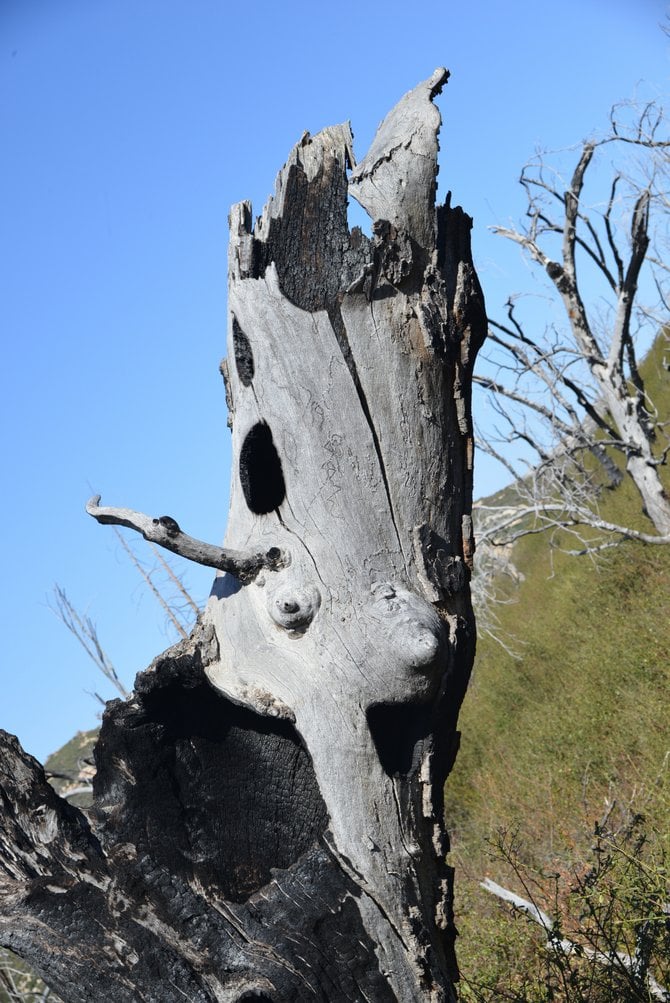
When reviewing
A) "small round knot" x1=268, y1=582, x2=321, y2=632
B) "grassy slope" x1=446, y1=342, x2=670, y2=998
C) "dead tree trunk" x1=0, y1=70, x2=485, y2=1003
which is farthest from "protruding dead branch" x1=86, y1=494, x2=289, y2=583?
"grassy slope" x1=446, y1=342, x2=670, y2=998

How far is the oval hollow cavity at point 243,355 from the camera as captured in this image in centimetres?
293

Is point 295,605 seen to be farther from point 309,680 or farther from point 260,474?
point 260,474

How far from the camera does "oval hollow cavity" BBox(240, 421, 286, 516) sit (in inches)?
113

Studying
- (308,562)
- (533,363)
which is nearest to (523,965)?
(308,562)

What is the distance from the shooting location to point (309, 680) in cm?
261

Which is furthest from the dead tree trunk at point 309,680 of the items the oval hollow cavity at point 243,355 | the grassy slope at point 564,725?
the grassy slope at point 564,725

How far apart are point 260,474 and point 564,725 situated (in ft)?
26.2

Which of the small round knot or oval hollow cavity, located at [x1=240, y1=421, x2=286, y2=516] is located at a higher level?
oval hollow cavity, located at [x1=240, y1=421, x2=286, y2=516]

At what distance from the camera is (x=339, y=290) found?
9.45 feet

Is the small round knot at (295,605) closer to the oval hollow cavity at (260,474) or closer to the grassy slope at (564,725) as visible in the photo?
the oval hollow cavity at (260,474)

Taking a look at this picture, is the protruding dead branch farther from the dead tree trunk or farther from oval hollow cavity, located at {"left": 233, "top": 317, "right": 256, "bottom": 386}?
oval hollow cavity, located at {"left": 233, "top": 317, "right": 256, "bottom": 386}

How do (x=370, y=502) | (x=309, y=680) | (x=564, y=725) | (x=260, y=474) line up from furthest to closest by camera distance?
(x=564, y=725) < (x=260, y=474) < (x=370, y=502) < (x=309, y=680)

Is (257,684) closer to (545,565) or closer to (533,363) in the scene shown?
(533,363)

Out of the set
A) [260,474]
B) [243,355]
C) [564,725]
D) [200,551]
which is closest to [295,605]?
[200,551]
